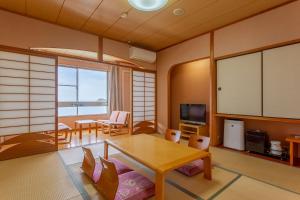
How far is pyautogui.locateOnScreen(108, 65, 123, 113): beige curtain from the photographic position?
6284 millimetres

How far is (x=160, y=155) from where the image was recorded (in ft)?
6.48

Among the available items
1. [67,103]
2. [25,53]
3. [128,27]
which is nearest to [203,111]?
[128,27]

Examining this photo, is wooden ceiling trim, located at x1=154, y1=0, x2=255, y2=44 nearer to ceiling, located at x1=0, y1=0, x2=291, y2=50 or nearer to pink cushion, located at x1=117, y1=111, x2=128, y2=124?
ceiling, located at x1=0, y1=0, x2=291, y2=50

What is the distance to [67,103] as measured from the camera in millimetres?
5668

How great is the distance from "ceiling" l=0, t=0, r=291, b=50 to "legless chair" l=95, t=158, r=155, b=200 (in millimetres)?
2586

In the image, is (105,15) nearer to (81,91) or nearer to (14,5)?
(14,5)

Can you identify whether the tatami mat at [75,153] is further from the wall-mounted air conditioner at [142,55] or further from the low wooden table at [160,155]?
the wall-mounted air conditioner at [142,55]

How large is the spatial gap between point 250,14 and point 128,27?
8.14 feet

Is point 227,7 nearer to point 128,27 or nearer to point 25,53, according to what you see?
point 128,27

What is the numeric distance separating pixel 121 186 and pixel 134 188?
159mm

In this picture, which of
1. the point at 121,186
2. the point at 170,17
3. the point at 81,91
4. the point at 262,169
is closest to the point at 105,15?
the point at 170,17

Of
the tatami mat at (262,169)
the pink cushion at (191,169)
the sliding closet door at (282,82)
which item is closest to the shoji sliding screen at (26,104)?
the pink cushion at (191,169)

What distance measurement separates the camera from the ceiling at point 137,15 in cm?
269

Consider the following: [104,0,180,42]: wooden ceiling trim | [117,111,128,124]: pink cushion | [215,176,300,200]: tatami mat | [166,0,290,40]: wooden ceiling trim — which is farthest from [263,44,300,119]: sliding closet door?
[117,111,128,124]: pink cushion
